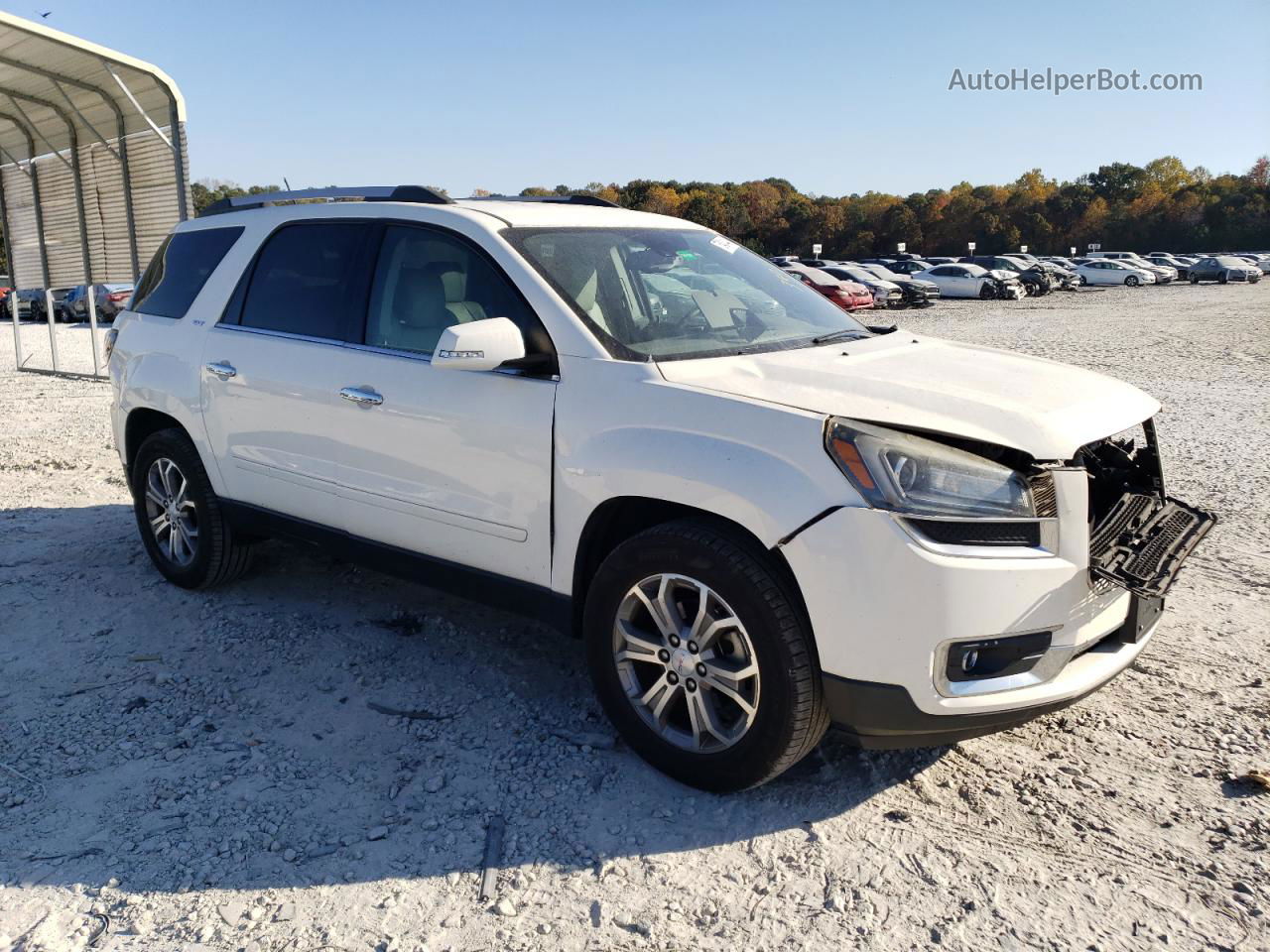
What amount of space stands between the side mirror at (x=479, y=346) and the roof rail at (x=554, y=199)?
1.22m

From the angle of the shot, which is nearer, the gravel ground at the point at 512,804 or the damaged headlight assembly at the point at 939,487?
the gravel ground at the point at 512,804

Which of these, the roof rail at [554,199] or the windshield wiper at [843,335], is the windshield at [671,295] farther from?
the roof rail at [554,199]

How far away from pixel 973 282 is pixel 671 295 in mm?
38259

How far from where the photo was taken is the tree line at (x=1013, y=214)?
7694 cm

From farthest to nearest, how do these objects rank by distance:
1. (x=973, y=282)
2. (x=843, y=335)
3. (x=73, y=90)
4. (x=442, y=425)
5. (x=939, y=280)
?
(x=939, y=280) < (x=973, y=282) < (x=73, y=90) < (x=843, y=335) < (x=442, y=425)

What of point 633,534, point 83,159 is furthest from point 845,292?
point 633,534

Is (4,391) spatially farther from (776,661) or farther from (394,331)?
(776,661)

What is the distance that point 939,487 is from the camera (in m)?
2.88

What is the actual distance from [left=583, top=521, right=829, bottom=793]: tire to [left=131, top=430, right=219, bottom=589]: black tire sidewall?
2.48 metres

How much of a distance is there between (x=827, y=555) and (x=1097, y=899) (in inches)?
46.2

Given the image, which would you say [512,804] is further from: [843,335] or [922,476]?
[843,335]

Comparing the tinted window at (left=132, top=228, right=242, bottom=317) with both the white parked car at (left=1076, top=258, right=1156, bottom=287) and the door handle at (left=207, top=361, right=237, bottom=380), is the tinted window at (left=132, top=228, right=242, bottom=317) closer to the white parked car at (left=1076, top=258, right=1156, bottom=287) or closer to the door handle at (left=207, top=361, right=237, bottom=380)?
the door handle at (left=207, top=361, right=237, bottom=380)

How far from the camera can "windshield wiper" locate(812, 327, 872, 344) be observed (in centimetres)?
403

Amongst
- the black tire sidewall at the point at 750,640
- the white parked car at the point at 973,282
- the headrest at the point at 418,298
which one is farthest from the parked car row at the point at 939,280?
the black tire sidewall at the point at 750,640
